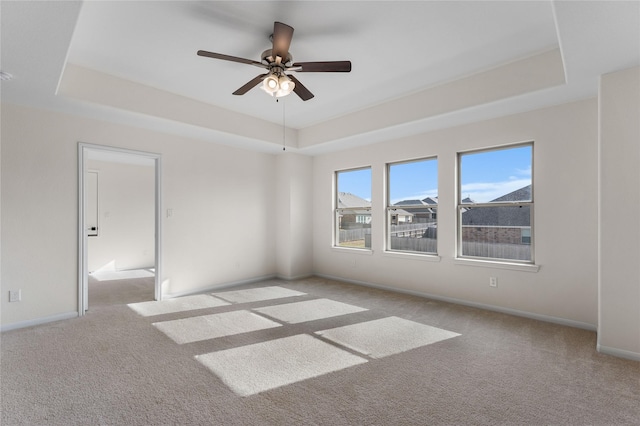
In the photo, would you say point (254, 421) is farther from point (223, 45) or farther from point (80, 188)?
point (80, 188)

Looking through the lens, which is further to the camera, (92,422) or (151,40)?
(151,40)

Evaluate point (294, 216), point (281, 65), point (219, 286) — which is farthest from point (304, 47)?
point (219, 286)

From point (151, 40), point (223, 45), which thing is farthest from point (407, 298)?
point (151, 40)

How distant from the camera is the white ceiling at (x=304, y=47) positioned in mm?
2207

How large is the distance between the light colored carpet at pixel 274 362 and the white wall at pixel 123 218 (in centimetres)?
549

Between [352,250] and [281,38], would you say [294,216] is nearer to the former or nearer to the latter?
[352,250]

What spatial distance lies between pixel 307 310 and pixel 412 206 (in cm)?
233

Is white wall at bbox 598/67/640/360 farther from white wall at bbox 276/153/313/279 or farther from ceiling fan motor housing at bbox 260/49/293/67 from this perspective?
white wall at bbox 276/153/313/279

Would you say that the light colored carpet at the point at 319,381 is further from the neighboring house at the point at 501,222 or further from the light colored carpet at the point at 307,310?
the neighboring house at the point at 501,222

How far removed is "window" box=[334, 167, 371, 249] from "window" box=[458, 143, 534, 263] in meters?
1.65

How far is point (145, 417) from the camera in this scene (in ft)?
6.24

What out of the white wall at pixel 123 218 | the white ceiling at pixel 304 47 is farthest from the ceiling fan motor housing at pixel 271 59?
the white wall at pixel 123 218

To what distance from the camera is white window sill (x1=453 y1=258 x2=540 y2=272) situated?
369 centimetres

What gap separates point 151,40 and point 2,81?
1469 mm
